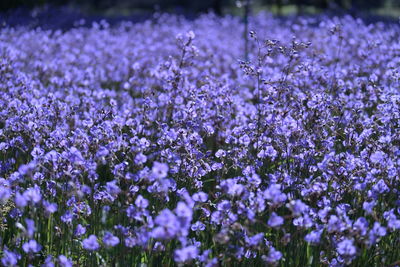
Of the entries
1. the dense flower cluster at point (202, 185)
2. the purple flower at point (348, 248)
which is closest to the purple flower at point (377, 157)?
the dense flower cluster at point (202, 185)

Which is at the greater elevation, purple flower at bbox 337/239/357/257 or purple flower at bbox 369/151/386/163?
purple flower at bbox 369/151/386/163

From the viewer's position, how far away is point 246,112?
5.71m

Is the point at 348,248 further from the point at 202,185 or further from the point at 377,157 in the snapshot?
the point at 202,185

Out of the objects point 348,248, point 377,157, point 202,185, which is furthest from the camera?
point 202,185

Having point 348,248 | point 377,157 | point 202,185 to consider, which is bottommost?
point 348,248

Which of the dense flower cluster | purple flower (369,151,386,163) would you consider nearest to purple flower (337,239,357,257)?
the dense flower cluster

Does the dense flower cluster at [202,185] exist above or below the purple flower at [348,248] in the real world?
above

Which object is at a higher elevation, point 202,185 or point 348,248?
point 202,185

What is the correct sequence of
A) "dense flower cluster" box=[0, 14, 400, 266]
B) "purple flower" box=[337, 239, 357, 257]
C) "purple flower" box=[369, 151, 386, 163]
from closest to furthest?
"purple flower" box=[337, 239, 357, 257], "dense flower cluster" box=[0, 14, 400, 266], "purple flower" box=[369, 151, 386, 163]

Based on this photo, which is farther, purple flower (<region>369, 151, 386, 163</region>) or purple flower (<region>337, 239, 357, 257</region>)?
purple flower (<region>369, 151, 386, 163</region>)

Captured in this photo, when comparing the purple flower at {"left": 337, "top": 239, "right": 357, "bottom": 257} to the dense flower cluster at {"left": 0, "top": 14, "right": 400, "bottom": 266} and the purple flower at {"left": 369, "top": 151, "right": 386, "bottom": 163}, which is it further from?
the purple flower at {"left": 369, "top": 151, "right": 386, "bottom": 163}

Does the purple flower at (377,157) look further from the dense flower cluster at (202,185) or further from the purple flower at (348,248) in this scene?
the purple flower at (348,248)

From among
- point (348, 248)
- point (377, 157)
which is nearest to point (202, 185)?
point (377, 157)

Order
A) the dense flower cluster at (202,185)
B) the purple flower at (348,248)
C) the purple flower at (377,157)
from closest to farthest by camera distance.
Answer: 1. the purple flower at (348,248)
2. the dense flower cluster at (202,185)
3. the purple flower at (377,157)
